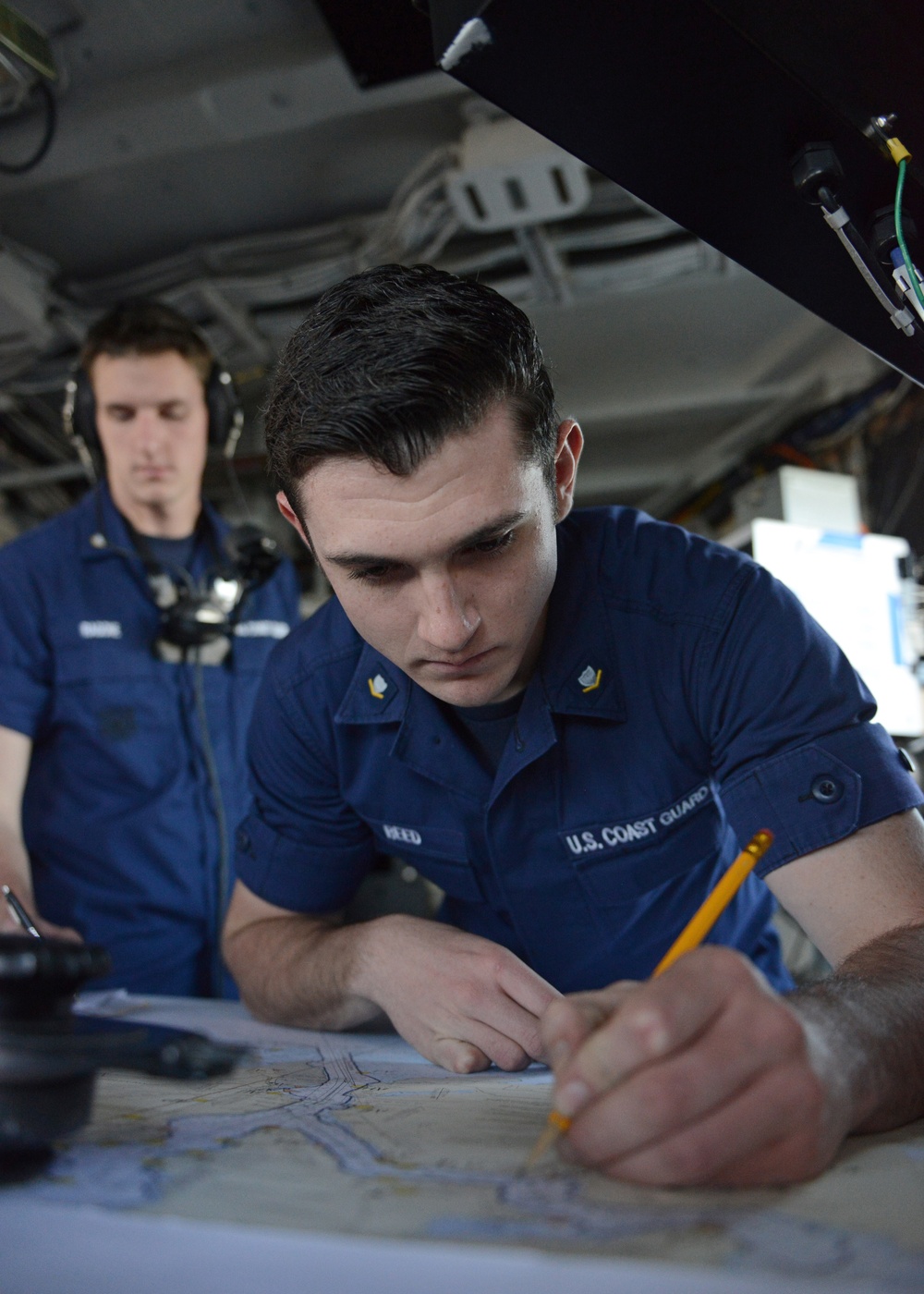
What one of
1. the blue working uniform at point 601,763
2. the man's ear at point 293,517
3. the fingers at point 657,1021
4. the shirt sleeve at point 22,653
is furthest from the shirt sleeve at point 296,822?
the fingers at point 657,1021

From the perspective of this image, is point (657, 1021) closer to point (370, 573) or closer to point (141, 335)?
point (370, 573)

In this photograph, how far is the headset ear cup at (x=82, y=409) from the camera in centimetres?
179

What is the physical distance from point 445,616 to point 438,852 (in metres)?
0.38

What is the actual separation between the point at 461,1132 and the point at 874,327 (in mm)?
656

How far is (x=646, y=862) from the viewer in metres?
1.09

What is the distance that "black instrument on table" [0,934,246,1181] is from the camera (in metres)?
0.50

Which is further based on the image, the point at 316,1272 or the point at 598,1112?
the point at 598,1112

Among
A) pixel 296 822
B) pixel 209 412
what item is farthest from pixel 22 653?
pixel 296 822

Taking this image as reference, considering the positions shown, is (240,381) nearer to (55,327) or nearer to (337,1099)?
(55,327)

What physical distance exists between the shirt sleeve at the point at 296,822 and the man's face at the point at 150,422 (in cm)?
69

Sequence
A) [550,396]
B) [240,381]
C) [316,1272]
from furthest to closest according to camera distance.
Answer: [240,381] → [550,396] → [316,1272]

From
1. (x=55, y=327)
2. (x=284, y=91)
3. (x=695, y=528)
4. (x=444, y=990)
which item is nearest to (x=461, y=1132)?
(x=444, y=990)

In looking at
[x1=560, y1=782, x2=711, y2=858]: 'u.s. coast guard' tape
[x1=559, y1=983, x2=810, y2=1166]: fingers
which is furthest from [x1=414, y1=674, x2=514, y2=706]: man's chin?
[x1=559, y1=983, x2=810, y2=1166]: fingers

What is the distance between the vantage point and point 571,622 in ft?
3.58
